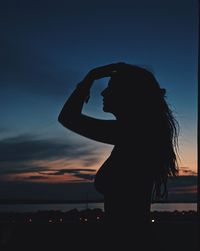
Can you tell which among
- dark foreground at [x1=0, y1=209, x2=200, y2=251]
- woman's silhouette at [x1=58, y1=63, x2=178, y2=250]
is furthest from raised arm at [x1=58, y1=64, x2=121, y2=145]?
dark foreground at [x1=0, y1=209, x2=200, y2=251]

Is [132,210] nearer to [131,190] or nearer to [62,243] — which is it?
[131,190]

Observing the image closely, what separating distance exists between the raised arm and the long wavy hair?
15 centimetres

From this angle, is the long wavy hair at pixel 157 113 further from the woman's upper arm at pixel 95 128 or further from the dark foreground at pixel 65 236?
the dark foreground at pixel 65 236

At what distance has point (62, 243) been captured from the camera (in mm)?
11914

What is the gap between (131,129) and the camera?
298 centimetres

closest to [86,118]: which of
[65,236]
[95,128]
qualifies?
[95,128]

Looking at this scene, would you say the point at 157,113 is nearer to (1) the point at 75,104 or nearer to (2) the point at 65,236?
(1) the point at 75,104

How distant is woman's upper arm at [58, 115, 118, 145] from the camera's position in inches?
117

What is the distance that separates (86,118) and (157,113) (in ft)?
1.40

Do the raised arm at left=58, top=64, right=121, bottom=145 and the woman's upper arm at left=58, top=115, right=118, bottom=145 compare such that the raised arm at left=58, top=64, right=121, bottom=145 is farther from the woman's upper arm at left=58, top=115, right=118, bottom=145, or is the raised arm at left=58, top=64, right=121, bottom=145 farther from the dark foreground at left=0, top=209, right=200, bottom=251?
the dark foreground at left=0, top=209, right=200, bottom=251

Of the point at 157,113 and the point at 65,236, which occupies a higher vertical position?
the point at 157,113

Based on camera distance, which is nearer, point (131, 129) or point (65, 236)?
point (131, 129)

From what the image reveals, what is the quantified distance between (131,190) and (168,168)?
0.34 metres

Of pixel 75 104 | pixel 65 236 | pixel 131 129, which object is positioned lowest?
pixel 65 236
